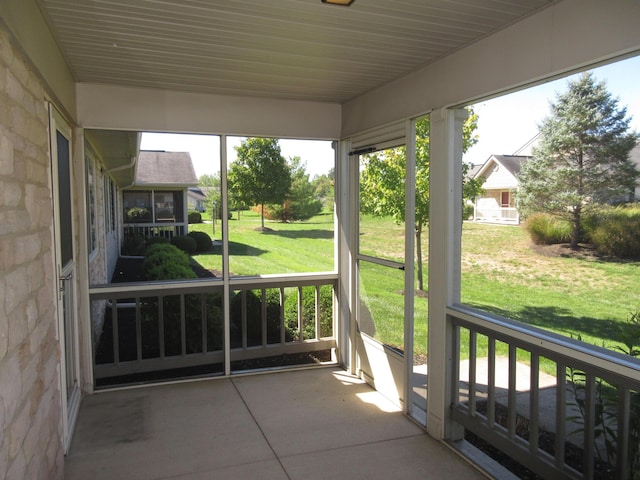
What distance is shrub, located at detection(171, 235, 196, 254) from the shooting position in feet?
14.0

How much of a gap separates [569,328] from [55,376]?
410 centimetres

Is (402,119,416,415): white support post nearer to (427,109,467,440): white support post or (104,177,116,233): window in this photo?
(427,109,467,440): white support post

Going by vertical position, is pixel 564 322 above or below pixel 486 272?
below

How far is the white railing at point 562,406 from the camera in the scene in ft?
6.79

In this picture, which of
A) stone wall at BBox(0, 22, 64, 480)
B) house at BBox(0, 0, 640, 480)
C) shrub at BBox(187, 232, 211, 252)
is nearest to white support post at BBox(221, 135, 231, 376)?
house at BBox(0, 0, 640, 480)

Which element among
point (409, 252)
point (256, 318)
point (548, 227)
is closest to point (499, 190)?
point (548, 227)

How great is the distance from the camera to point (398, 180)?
3.72 meters

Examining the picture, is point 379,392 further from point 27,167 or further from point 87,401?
point 27,167

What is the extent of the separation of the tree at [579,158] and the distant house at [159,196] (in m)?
2.79

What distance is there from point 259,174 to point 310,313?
1521 mm

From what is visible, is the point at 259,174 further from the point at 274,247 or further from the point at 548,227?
the point at 548,227

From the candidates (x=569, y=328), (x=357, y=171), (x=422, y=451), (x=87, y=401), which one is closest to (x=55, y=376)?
(x=87, y=401)

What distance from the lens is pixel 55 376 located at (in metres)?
2.52

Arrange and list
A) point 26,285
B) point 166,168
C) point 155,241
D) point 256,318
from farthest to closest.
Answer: point 256,318, point 155,241, point 166,168, point 26,285
